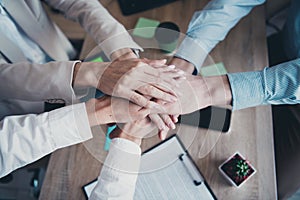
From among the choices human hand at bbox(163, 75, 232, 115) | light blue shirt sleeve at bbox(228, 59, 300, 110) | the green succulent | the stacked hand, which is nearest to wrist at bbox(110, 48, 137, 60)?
the stacked hand

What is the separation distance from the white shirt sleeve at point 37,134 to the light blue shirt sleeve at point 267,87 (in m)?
0.37

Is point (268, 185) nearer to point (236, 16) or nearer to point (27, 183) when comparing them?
point (236, 16)

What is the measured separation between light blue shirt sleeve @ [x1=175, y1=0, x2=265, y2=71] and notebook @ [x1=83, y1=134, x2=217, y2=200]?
24cm

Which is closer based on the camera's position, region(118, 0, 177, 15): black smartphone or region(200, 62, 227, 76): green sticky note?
region(200, 62, 227, 76): green sticky note

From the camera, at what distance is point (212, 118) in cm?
74

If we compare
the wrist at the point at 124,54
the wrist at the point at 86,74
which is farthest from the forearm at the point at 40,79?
the wrist at the point at 124,54

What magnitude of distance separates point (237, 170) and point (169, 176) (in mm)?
156

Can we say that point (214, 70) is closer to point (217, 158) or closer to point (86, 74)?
point (217, 158)

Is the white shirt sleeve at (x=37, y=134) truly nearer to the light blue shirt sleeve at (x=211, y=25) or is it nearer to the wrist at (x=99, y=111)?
the wrist at (x=99, y=111)

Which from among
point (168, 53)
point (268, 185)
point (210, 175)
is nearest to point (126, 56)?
point (168, 53)

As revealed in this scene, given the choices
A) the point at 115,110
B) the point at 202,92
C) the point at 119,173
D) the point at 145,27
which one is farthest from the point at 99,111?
the point at 145,27

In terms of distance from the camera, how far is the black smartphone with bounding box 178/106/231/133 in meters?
0.72

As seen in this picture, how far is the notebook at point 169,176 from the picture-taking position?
27.0 inches

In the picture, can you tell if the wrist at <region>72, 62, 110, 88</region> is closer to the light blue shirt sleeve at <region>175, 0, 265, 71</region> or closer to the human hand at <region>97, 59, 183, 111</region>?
the human hand at <region>97, 59, 183, 111</region>
